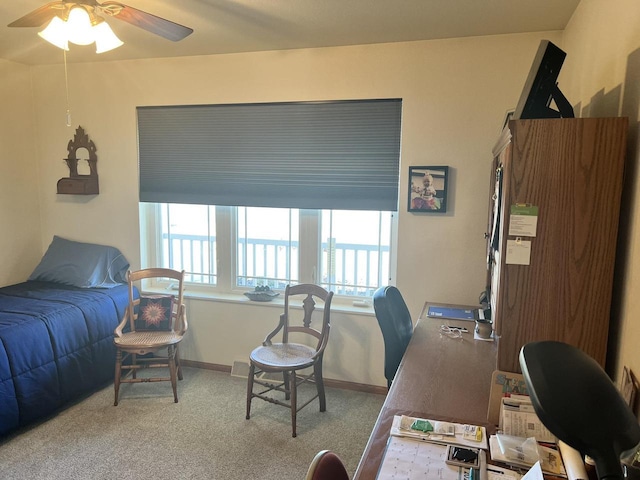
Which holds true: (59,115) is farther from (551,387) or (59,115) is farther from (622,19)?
(551,387)

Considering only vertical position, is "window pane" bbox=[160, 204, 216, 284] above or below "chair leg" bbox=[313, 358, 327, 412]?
above

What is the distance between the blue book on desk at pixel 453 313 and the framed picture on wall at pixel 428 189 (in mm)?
644

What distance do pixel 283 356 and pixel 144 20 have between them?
6.59ft

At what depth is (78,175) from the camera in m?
3.79

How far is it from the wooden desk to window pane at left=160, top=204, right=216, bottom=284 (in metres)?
1.97

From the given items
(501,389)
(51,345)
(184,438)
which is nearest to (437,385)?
(501,389)

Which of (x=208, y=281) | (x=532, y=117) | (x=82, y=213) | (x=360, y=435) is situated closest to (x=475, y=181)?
(x=532, y=117)

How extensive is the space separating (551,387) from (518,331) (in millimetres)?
784

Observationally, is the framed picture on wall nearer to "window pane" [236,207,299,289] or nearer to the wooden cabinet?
"window pane" [236,207,299,289]

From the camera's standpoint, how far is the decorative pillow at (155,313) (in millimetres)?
3334

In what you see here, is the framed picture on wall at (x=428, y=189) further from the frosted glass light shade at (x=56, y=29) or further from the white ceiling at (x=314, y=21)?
the frosted glass light shade at (x=56, y=29)

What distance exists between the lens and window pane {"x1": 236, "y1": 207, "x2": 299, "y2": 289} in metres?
3.52

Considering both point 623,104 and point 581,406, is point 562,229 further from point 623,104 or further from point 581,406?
point 581,406

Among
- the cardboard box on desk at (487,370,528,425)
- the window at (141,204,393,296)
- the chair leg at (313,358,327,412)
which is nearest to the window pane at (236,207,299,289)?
the window at (141,204,393,296)
